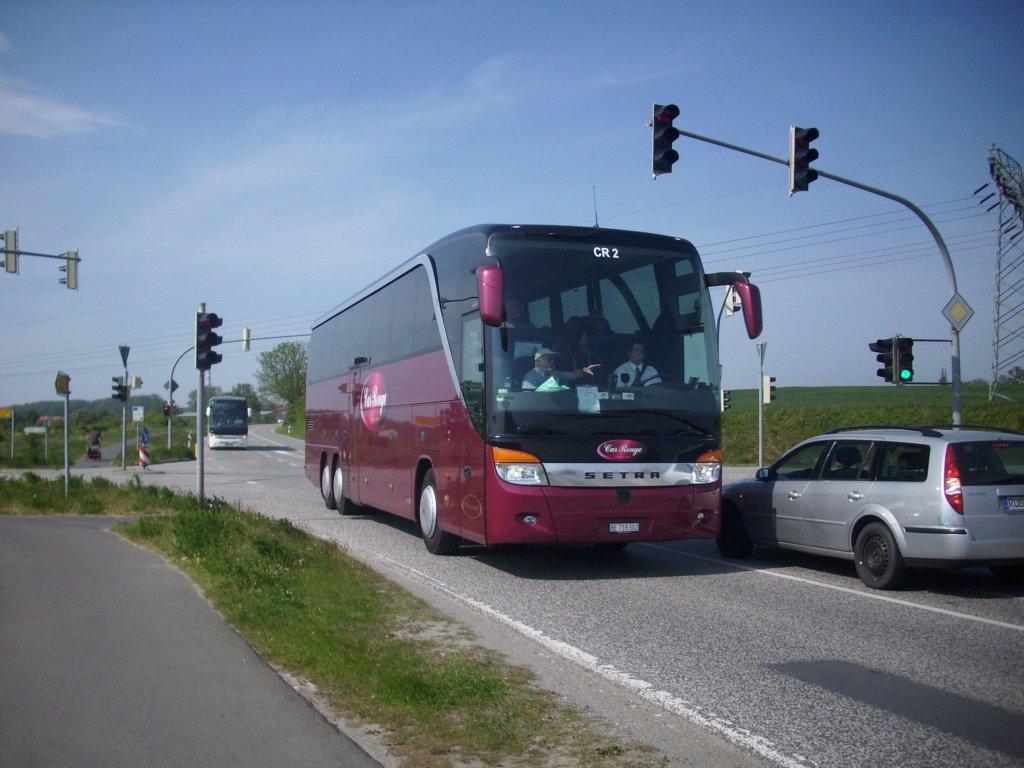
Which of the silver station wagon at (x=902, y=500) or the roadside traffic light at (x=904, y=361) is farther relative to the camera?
the roadside traffic light at (x=904, y=361)

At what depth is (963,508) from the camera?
29.9 ft

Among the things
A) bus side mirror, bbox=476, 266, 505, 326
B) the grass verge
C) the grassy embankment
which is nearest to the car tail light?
bus side mirror, bbox=476, 266, 505, 326

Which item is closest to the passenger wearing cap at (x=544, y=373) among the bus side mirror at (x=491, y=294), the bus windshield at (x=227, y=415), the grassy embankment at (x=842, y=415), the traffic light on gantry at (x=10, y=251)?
the bus side mirror at (x=491, y=294)

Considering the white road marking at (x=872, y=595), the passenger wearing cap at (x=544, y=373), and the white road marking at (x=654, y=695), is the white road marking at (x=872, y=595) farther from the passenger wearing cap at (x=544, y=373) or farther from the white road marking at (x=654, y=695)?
the white road marking at (x=654, y=695)

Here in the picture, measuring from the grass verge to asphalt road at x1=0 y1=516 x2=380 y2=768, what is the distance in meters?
0.26

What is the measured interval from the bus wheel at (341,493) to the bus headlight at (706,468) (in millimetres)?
9214

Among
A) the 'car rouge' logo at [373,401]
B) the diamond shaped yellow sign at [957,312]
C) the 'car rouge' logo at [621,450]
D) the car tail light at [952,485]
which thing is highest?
the diamond shaped yellow sign at [957,312]

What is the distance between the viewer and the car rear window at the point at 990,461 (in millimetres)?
9273

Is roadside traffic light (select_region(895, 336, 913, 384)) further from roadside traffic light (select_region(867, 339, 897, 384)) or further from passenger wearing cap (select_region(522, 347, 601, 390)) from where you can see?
passenger wearing cap (select_region(522, 347, 601, 390))

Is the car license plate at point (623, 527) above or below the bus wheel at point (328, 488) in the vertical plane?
above

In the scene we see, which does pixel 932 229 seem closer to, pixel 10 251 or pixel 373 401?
pixel 373 401

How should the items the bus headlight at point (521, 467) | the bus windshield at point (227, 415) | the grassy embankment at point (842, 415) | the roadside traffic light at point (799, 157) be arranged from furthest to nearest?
the bus windshield at point (227, 415) < the grassy embankment at point (842, 415) < the roadside traffic light at point (799, 157) < the bus headlight at point (521, 467)

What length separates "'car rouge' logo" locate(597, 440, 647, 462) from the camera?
1040 cm

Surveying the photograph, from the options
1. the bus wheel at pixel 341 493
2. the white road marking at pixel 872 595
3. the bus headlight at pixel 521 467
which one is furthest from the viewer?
the bus wheel at pixel 341 493
